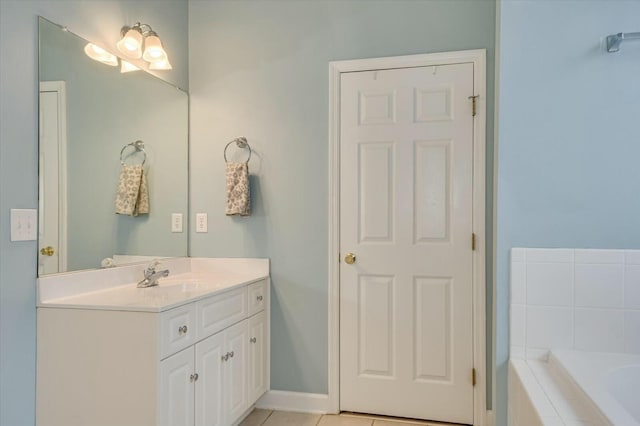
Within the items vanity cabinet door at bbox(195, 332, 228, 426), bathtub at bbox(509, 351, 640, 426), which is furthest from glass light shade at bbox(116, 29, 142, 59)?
bathtub at bbox(509, 351, 640, 426)

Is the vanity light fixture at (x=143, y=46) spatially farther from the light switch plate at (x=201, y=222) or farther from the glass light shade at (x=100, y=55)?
the light switch plate at (x=201, y=222)

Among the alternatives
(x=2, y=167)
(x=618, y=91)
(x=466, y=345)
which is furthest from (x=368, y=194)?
(x=2, y=167)

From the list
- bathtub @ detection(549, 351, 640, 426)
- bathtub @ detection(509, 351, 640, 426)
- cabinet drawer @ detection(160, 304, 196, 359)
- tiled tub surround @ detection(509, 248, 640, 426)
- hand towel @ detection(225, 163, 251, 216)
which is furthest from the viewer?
hand towel @ detection(225, 163, 251, 216)

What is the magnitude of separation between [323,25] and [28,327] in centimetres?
219

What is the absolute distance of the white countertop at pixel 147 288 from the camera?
1.68 m

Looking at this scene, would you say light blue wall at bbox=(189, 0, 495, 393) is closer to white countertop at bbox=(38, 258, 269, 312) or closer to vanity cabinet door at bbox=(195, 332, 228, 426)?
white countertop at bbox=(38, 258, 269, 312)

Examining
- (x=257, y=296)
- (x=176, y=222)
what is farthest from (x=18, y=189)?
(x=257, y=296)

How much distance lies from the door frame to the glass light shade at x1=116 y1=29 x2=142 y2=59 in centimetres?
108

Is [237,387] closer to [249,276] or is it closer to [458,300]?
[249,276]

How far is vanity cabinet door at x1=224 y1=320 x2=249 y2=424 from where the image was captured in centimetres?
212

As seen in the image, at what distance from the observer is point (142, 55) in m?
2.32

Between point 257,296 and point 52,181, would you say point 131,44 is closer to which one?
point 52,181

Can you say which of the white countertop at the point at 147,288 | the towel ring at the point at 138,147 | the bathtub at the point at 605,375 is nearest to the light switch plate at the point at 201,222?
the white countertop at the point at 147,288

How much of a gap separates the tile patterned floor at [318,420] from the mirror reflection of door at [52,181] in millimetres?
1397
